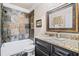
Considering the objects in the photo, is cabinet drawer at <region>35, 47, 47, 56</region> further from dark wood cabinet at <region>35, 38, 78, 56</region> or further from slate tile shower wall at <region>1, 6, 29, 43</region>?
slate tile shower wall at <region>1, 6, 29, 43</region>

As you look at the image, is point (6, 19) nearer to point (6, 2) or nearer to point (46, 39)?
point (6, 2)

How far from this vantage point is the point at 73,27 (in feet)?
3.70

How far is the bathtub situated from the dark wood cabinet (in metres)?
0.09

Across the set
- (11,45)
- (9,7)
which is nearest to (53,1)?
(9,7)

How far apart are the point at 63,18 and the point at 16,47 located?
2.42 ft

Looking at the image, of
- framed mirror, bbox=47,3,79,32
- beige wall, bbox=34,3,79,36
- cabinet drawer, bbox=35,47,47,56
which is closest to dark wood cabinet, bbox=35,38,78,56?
cabinet drawer, bbox=35,47,47,56

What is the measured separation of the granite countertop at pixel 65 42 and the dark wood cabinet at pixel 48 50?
0.04 m

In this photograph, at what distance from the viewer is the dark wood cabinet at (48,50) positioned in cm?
108

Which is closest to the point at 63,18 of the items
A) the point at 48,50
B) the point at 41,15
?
the point at 41,15

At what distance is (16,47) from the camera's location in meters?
1.32

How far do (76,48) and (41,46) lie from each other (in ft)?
1.55

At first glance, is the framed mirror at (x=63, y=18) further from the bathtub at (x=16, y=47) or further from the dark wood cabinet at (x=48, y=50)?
the bathtub at (x=16, y=47)

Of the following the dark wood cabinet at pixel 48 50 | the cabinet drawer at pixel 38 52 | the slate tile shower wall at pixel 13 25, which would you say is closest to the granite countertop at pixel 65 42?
the dark wood cabinet at pixel 48 50

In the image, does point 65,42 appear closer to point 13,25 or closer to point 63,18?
point 63,18
